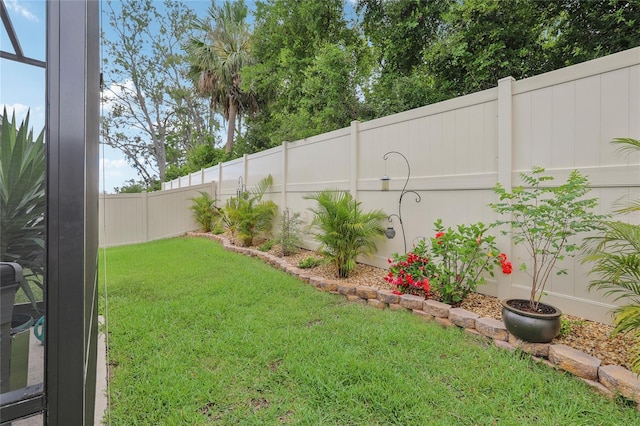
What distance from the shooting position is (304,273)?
426cm

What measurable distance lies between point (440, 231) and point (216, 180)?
322 inches

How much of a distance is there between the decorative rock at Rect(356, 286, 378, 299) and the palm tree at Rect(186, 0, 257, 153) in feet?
33.3

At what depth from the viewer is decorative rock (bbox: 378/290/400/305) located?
318 centimetres

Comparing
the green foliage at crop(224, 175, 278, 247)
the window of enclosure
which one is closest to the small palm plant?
the window of enclosure

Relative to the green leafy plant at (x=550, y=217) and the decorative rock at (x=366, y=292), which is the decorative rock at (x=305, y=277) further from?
the green leafy plant at (x=550, y=217)

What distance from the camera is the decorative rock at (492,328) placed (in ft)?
7.80

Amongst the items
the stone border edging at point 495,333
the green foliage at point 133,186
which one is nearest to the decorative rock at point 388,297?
the stone border edging at point 495,333

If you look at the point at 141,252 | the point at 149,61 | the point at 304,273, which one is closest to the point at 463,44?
the point at 304,273

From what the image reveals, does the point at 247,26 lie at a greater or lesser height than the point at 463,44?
greater

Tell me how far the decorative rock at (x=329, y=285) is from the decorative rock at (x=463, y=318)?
4.50 feet

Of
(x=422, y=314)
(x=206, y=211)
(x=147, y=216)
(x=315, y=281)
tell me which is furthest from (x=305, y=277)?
(x=147, y=216)

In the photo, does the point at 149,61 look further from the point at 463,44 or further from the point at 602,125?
the point at 602,125

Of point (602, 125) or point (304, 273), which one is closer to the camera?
point (602, 125)

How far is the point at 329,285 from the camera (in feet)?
12.3
